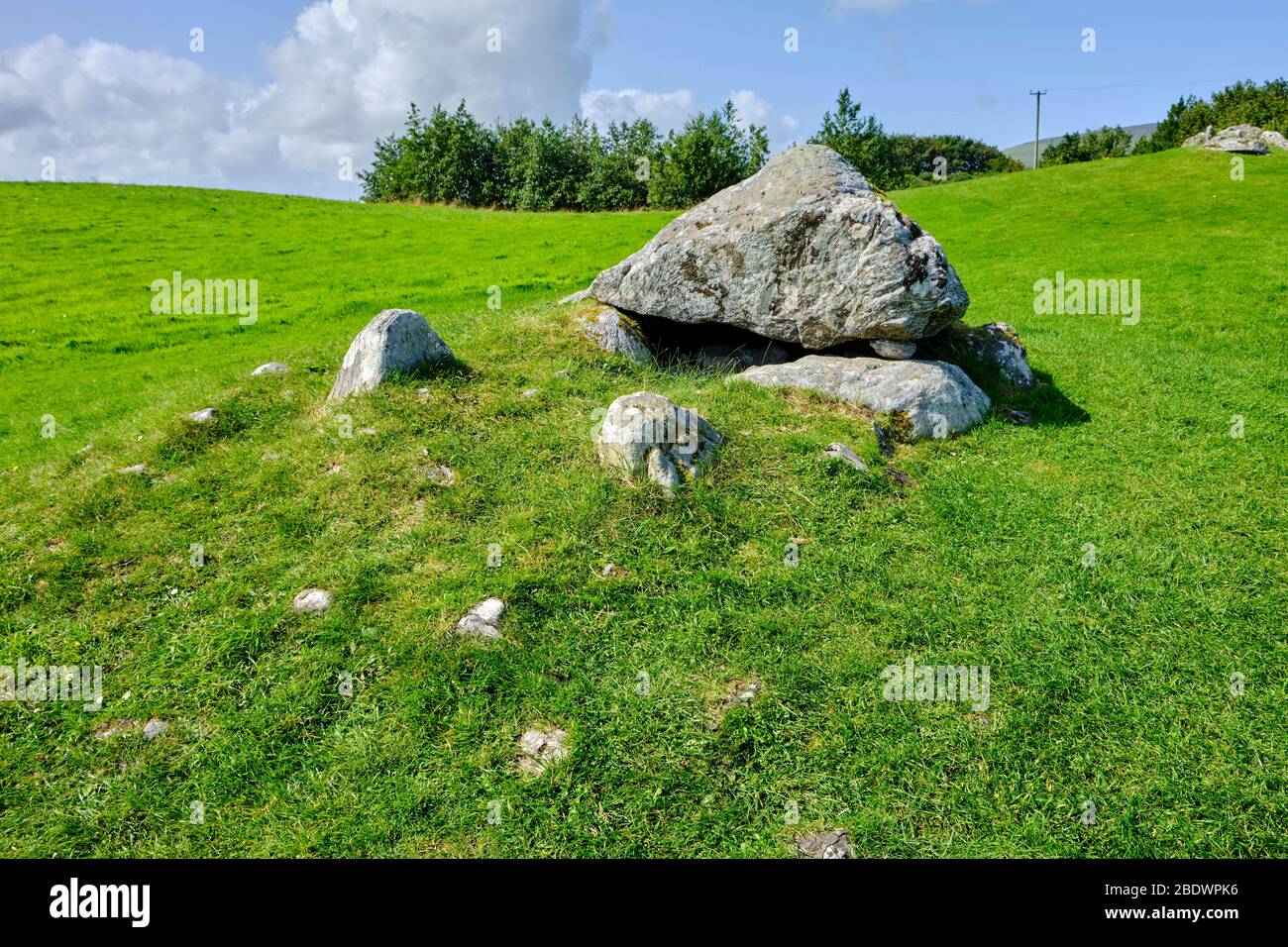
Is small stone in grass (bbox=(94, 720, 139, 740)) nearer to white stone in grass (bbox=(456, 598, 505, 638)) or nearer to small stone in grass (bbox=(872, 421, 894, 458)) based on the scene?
white stone in grass (bbox=(456, 598, 505, 638))

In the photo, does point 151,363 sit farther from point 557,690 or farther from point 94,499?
point 557,690

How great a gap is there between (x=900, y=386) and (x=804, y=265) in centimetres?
243

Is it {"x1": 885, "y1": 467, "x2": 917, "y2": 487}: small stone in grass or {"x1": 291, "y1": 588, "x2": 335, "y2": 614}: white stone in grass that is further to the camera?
{"x1": 885, "y1": 467, "x2": 917, "y2": 487}: small stone in grass

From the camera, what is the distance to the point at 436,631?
6664mm

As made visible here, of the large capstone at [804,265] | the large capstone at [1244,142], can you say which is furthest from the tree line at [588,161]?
the large capstone at [804,265]

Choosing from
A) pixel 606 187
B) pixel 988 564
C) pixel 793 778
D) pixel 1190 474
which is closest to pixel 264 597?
pixel 793 778

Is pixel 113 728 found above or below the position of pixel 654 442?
below

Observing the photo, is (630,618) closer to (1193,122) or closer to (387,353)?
(387,353)

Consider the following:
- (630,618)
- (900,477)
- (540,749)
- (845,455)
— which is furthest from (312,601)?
(900,477)

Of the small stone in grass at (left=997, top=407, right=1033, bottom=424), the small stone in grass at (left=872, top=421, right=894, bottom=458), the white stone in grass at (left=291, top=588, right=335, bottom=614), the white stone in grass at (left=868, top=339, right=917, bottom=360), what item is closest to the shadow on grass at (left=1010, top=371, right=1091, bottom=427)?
the small stone in grass at (left=997, top=407, right=1033, bottom=424)

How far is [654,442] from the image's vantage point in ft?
28.2

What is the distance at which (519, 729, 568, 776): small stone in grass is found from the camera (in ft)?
18.4

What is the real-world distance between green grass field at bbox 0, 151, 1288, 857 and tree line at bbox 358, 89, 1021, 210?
150 ft

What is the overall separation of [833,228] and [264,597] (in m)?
9.28
